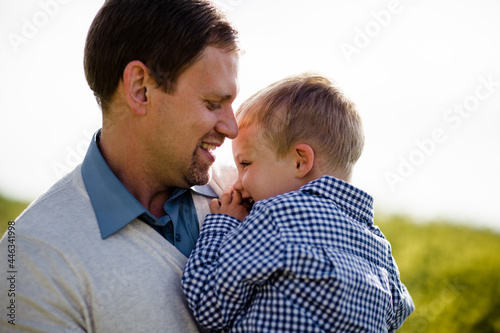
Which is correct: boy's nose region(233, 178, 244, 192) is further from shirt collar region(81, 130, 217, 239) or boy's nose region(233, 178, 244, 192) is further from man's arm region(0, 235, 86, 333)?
man's arm region(0, 235, 86, 333)

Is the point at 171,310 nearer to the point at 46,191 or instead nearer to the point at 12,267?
the point at 12,267

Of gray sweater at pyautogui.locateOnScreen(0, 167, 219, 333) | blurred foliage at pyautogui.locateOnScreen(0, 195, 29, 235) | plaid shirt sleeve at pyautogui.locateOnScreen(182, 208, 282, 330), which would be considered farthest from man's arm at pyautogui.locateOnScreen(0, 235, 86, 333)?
blurred foliage at pyautogui.locateOnScreen(0, 195, 29, 235)

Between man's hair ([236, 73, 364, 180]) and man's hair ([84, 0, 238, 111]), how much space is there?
0.34 meters

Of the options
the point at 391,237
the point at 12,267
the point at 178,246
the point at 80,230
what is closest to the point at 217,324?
the point at 178,246

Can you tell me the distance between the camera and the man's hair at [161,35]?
2.03 meters

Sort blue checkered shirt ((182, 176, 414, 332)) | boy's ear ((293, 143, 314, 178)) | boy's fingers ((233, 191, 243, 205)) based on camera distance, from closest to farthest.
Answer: blue checkered shirt ((182, 176, 414, 332)) < boy's ear ((293, 143, 314, 178)) < boy's fingers ((233, 191, 243, 205))

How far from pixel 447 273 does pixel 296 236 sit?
130 inches

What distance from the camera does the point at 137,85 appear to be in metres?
2.08

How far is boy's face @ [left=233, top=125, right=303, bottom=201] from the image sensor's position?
2.03 m

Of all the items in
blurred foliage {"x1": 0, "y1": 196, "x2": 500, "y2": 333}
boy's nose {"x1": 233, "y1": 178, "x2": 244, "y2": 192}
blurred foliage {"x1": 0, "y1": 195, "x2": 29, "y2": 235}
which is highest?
boy's nose {"x1": 233, "y1": 178, "x2": 244, "y2": 192}

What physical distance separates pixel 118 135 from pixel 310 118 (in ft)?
2.84

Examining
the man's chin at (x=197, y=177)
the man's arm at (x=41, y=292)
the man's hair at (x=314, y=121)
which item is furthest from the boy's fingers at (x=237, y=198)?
the man's arm at (x=41, y=292)

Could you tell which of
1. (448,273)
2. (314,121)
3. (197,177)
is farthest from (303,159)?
(448,273)

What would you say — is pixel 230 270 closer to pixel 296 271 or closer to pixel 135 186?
pixel 296 271
